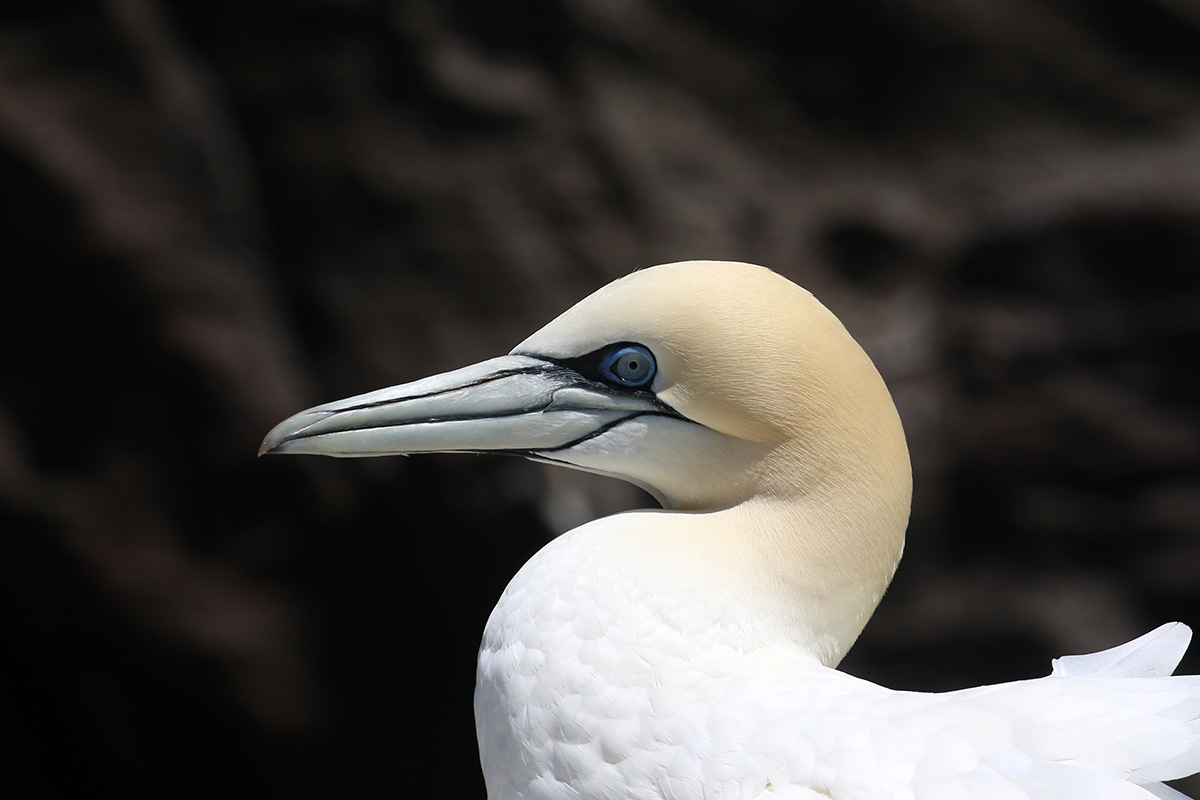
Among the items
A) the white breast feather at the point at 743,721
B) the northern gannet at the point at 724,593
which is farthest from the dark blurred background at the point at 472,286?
the white breast feather at the point at 743,721

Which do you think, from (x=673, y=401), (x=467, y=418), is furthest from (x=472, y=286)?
(x=673, y=401)

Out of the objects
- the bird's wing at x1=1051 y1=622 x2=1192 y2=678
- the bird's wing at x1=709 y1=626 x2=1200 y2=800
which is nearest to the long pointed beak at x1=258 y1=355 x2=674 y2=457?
the bird's wing at x1=709 y1=626 x2=1200 y2=800

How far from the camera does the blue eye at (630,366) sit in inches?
68.0

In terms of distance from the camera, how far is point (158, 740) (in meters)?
4.20

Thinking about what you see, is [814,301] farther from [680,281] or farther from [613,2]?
[613,2]

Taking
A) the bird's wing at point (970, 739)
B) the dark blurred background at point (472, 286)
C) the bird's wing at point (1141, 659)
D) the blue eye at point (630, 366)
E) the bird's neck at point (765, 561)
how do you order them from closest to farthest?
1. the bird's wing at point (970, 739)
2. the bird's neck at point (765, 561)
3. the blue eye at point (630, 366)
4. the bird's wing at point (1141, 659)
5. the dark blurred background at point (472, 286)

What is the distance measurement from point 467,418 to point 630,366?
1.00 feet

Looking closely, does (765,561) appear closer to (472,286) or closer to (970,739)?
(970,739)

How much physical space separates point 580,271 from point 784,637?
2.36 metres

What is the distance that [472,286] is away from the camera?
12.6 ft

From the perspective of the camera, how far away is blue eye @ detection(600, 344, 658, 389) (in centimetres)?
173

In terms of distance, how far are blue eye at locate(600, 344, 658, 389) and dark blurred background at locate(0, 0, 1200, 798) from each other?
194 cm

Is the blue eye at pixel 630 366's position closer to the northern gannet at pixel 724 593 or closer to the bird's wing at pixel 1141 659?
the northern gannet at pixel 724 593

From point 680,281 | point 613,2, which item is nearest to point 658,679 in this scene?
point 680,281
